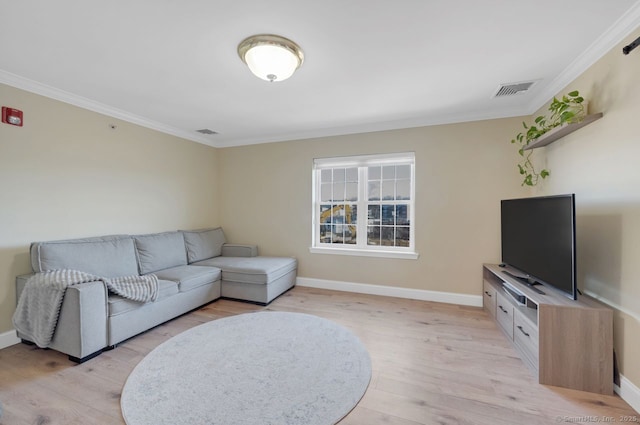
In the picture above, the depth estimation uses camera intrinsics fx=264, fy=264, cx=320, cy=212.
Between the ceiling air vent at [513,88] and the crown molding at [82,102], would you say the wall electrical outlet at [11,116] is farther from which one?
the ceiling air vent at [513,88]

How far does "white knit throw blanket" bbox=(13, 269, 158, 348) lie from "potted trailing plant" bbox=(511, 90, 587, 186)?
410 cm

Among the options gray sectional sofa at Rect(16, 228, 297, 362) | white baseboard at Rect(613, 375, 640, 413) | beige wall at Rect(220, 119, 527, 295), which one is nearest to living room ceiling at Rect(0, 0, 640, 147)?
beige wall at Rect(220, 119, 527, 295)

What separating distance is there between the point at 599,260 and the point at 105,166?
4.97 m

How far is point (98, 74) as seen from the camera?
94.4 inches

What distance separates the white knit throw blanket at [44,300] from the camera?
7.18 feet

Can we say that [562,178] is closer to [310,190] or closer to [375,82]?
[375,82]

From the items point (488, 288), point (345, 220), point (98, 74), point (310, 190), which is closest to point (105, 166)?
point (98, 74)

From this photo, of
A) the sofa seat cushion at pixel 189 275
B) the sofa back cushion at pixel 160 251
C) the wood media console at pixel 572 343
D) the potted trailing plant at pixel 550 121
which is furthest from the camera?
A: the sofa back cushion at pixel 160 251

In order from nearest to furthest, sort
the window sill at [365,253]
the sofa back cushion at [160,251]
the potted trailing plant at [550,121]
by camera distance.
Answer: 1. the potted trailing plant at [550,121]
2. the sofa back cushion at [160,251]
3. the window sill at [365,253]

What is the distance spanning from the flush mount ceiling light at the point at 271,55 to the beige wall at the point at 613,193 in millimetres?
2269

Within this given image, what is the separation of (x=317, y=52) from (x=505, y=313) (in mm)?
2954

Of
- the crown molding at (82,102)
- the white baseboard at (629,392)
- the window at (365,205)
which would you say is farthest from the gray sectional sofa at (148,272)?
the white baseboard at (629,392)

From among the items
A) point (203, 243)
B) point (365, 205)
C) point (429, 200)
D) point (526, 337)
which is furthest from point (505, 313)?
point (203, 243)

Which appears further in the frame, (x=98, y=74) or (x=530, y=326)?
(x=98, y=74)
